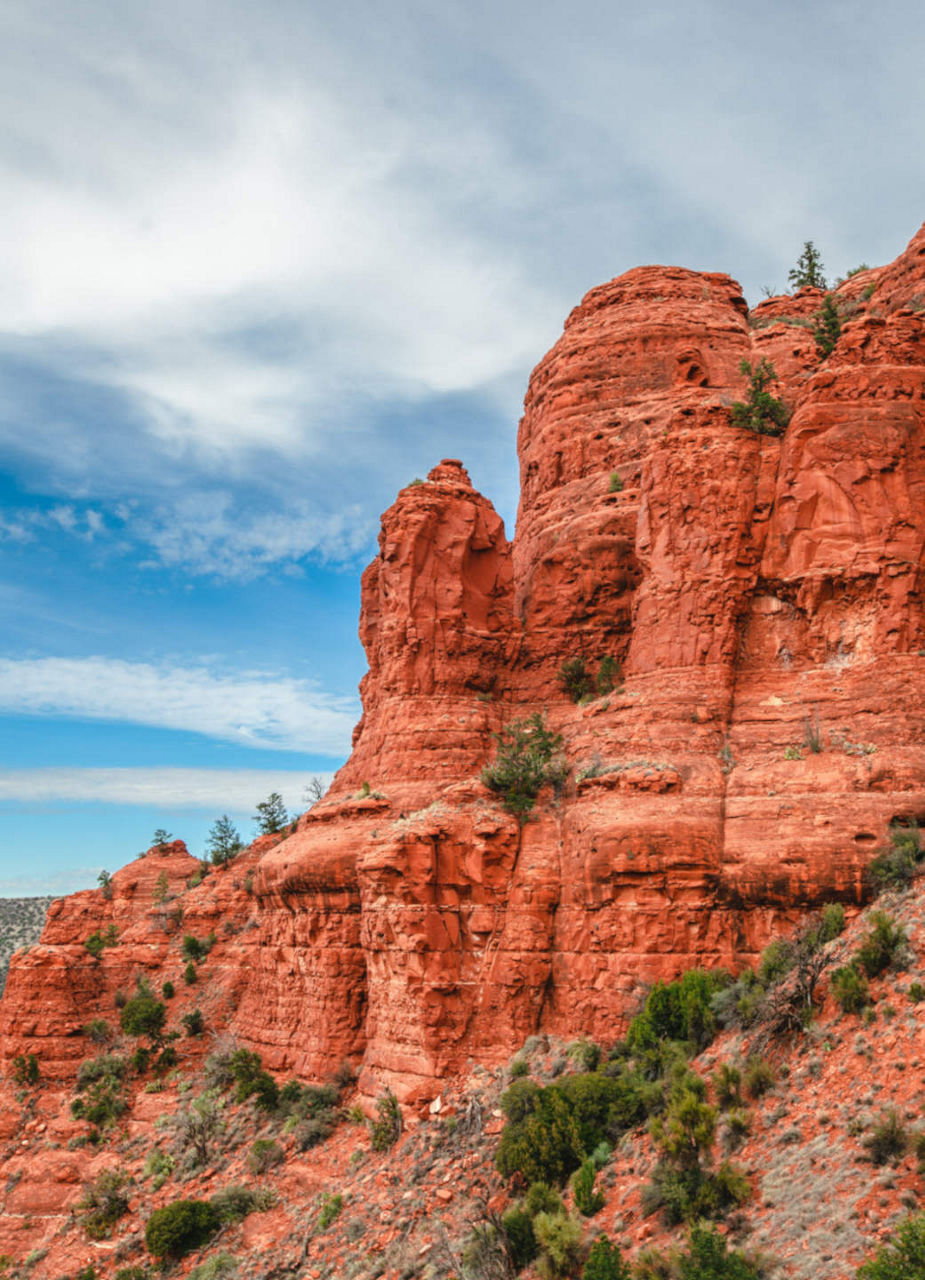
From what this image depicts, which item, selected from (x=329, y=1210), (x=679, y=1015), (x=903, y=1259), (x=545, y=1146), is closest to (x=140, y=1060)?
(x=329, y=1210)

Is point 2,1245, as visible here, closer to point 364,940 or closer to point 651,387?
point 364,940

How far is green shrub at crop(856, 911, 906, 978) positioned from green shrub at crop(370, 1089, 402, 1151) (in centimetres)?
1252

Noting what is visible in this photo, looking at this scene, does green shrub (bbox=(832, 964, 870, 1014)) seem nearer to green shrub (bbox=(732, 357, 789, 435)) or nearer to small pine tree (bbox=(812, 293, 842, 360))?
green shrub (bbox=(732, 357, 789, 435))

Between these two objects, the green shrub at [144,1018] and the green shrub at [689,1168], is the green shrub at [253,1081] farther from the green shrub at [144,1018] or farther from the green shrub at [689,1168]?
the green shrub at [689,1168]

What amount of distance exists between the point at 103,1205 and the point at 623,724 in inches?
828

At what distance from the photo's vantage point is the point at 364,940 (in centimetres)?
2738

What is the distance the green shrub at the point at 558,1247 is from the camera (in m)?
15.2

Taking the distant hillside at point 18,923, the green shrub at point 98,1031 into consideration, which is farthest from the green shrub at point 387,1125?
the distant hillside at point 18,923

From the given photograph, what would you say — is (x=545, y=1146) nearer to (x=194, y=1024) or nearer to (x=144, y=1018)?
(x=194, y=1024)

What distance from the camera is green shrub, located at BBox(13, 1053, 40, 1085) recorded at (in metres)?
36.4

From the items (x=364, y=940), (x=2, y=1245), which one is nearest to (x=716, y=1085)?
(x=364, y=940)

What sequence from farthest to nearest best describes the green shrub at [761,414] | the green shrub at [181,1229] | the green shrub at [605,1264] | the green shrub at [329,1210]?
the green shrub at [761,414] < the green shrub at [181,1229] < the green shrub at [329,1210] < the green shrub at [605,1264]

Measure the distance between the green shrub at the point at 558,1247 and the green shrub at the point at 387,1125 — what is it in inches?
330

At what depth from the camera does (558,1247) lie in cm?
1527
